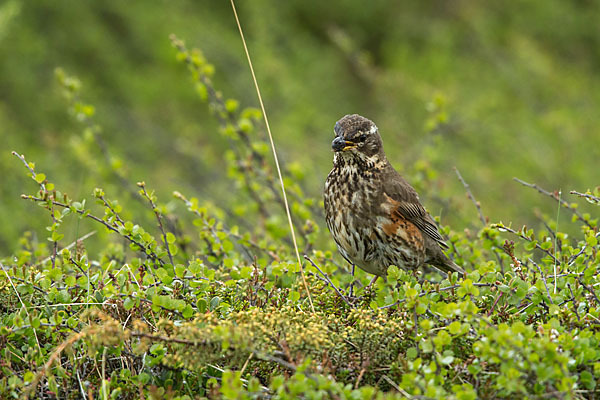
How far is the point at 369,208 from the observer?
15.1 feet

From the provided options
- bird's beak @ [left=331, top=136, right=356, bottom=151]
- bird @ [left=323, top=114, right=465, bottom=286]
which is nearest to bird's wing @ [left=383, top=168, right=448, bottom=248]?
bird @ [left=323, top=114, right=465, bottom=286]

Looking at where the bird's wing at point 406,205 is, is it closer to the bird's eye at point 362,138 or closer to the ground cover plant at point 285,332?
the bird's eye at point 362,138

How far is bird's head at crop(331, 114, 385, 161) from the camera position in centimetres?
465

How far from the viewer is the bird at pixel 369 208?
181 inches

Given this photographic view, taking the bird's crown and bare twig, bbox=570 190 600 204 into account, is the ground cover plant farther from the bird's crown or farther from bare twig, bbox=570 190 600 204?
the bird's crown

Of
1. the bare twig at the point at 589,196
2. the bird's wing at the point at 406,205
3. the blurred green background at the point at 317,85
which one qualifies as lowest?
the bare twig at the point at 589,196

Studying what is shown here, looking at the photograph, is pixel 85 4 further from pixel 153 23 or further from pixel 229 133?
pixel 229 133

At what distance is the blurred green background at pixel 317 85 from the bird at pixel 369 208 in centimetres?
316

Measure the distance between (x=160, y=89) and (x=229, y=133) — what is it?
19.8ft

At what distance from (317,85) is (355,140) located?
24.3 feet

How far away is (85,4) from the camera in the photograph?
37.1 feet

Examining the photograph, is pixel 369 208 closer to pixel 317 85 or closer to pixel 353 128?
pixel 353 128

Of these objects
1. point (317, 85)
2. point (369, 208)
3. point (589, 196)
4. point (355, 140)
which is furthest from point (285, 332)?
point (317, 85)

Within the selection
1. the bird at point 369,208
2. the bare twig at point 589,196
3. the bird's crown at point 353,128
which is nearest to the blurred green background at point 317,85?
the bird at point 369,208
